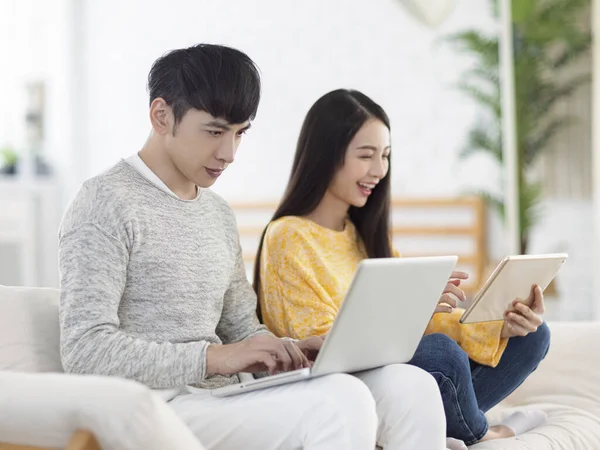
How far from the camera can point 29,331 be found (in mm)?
1646

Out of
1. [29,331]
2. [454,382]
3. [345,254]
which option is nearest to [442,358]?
[454,382]

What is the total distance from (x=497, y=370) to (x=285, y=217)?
22.6 inches

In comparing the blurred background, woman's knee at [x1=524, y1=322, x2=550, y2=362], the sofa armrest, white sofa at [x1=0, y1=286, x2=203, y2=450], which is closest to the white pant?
white sofa at [x1=0, y1=286, x2=203, y2=450]

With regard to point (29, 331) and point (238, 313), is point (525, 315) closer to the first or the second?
point (238, 313)

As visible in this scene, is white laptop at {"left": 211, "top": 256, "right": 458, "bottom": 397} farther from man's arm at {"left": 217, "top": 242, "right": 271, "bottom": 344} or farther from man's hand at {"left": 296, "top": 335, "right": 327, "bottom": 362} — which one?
man's arm at {"left": 217, "top": 242, "right": 271, "bottom": 344}

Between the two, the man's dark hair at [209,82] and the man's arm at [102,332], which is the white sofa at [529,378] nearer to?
the man's arm at [102,332]

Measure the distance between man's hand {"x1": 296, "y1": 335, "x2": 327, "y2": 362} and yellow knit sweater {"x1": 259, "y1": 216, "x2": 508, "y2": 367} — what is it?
13 cm

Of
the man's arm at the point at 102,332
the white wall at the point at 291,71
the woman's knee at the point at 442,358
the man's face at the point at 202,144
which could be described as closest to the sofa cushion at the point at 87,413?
the man's arm at the point at 102,332

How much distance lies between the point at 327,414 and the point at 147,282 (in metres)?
0.40

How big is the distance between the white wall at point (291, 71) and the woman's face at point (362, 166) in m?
2.65

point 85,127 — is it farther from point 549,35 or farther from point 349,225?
point 349,225

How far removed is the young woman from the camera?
1913mm

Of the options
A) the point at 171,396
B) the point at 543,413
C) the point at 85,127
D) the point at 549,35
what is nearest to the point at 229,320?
the point at 171,396

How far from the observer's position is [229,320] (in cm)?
182
